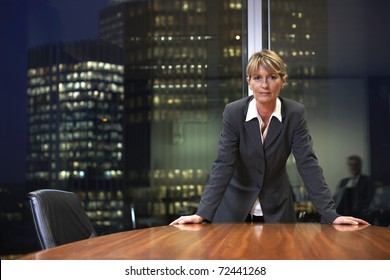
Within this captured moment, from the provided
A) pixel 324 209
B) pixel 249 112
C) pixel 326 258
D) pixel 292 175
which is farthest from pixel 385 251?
pixel 292 175

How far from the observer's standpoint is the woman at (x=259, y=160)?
295 cm

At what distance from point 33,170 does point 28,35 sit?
3.61ft

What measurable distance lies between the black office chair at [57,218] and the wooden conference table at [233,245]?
308mm

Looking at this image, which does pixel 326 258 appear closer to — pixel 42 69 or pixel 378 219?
pixel 378 219

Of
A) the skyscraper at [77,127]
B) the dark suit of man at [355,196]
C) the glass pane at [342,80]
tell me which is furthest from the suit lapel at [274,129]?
the skyscraper at [77,127]

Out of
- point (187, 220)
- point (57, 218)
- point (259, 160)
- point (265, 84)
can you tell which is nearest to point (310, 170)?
point (259, 160)

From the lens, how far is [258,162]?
300cm

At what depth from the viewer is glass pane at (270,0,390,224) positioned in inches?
200

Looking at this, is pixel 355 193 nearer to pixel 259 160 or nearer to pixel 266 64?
pixel 259 160

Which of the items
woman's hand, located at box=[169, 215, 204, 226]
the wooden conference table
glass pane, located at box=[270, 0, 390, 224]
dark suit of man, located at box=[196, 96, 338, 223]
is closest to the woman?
dark suit of man, located at box=[196, 96, 338, 223]

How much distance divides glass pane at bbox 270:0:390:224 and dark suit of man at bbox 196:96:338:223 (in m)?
2.13

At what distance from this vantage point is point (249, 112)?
2.99 m

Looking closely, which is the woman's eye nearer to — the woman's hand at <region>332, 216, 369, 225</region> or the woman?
the woman

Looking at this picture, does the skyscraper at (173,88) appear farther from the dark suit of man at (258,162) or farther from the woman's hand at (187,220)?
the woman's hand at (187,220)
